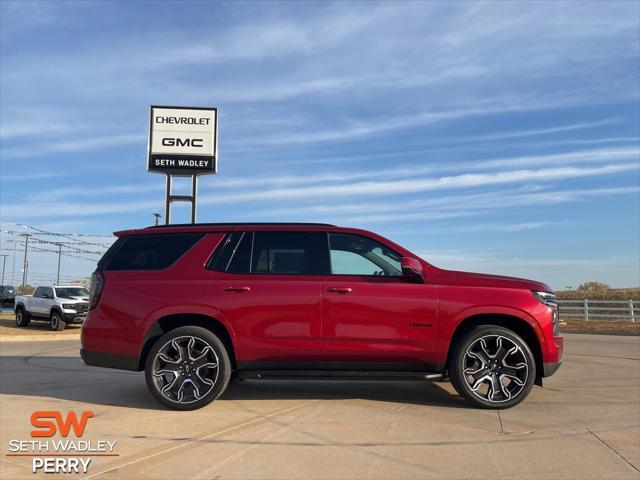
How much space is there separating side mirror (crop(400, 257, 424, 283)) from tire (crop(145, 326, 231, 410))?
6.44ft

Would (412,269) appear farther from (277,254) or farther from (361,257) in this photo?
(277,254)

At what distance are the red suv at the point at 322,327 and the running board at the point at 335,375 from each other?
1 centimetres

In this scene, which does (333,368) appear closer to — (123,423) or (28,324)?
(123,423)

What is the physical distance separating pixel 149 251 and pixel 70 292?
17816mm

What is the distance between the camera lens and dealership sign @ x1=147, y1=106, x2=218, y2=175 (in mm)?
18172

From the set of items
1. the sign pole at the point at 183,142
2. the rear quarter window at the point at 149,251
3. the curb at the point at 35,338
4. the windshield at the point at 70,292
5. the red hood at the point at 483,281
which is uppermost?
the sign pole at the point at 183,142

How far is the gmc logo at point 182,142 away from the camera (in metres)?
18.3

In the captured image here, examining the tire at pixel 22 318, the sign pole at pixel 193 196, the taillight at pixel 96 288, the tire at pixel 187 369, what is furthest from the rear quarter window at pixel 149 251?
the tire at pixel 22 318

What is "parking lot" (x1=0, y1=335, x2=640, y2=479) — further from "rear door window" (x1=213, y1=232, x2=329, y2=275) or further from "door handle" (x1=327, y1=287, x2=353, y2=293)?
"rear door window" (x1=213, y1=232, x2=329, y2=275)

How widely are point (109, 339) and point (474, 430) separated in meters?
3.63

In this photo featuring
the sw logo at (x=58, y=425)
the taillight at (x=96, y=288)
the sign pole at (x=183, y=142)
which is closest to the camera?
the sw logo at (x=58, y=425)

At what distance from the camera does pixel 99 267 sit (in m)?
5.86

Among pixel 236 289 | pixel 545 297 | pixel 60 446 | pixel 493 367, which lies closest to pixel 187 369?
pixel 236 289

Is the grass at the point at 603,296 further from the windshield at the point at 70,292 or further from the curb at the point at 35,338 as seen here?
the curb at the point at 35,338
